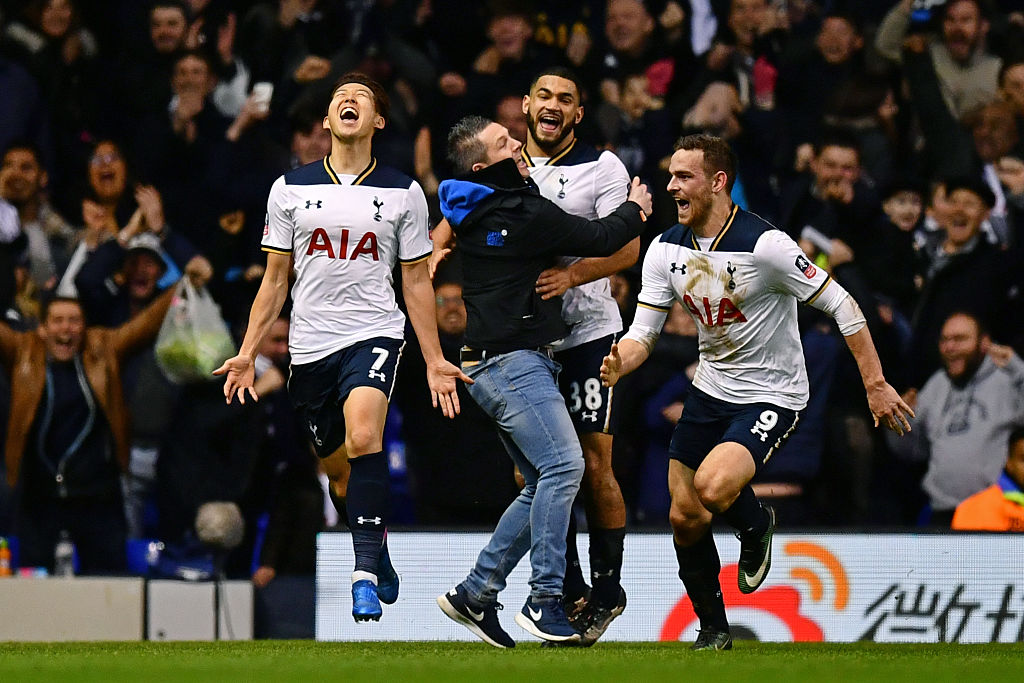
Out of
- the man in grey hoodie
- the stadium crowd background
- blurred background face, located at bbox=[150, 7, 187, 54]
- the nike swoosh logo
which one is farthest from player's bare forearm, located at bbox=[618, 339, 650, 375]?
blurred background face, located at bbox=[150, 7, 187, 54]

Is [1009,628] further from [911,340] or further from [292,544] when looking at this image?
[292,544]

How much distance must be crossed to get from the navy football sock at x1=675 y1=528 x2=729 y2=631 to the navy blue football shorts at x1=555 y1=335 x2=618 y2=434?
29.2 inches

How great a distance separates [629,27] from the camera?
12.5 meters

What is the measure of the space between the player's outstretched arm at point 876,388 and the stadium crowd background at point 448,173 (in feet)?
11.3

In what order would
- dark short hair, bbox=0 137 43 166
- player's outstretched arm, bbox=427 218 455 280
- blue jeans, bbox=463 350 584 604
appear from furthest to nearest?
1. dark short hair, bbox=0 137 43 166
2. player's outstretched arm, bbox=427 218 455 280
3. blue jeans, bbox=463 350 584 604

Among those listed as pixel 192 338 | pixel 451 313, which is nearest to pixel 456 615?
pixel 451 313

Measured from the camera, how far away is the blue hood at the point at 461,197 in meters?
7.11

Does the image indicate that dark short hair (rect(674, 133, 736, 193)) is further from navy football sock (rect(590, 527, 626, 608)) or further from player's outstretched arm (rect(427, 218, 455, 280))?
navy football sock (rect(590, 527, 626, 608))

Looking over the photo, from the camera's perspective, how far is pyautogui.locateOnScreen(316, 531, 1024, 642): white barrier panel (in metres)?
9.49

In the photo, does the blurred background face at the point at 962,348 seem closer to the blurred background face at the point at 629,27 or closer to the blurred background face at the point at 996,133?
the blurred background face at the point at 996,133

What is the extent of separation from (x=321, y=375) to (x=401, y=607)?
237cm

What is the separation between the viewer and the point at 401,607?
9.68 meters

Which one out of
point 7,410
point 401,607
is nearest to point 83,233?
point 7,410

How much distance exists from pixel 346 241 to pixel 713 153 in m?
1.78
